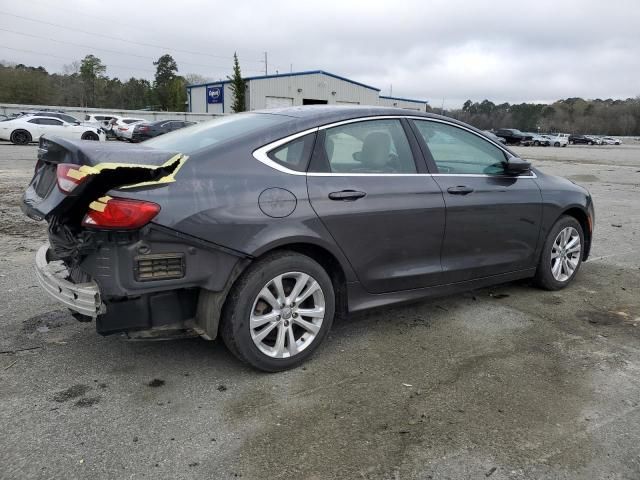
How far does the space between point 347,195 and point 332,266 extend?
48cm

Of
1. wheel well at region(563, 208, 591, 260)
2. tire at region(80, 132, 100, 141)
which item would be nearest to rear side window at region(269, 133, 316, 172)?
wheel well at region(563, 208, 591, 260)

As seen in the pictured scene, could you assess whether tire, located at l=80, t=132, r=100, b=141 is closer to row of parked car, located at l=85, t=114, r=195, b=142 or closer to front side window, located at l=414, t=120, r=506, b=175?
row of parked car, located at l=85, t=114, r=195, b=142

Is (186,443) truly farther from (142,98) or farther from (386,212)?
(142,98)

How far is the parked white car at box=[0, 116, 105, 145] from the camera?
25.0 metres

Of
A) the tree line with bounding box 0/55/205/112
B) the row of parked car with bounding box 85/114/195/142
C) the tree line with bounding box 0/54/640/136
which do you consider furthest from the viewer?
the tree line with bounding box 0/55/205/112

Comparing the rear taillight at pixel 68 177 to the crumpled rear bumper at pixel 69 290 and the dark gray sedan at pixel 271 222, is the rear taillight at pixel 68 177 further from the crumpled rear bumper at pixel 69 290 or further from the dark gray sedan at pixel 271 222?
the crumpled rear bumper at pixel 69 290

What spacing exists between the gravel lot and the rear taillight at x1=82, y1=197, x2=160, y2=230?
992 mm

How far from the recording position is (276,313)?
3314 mm

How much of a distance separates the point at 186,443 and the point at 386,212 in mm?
1918

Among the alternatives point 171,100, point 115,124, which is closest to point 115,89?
point 171,100

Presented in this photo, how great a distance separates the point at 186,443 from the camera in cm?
266

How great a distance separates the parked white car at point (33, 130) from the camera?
82.1 ft

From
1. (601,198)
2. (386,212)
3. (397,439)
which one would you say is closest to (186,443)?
(397,439)

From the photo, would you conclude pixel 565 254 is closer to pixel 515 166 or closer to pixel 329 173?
pixel 515 166
